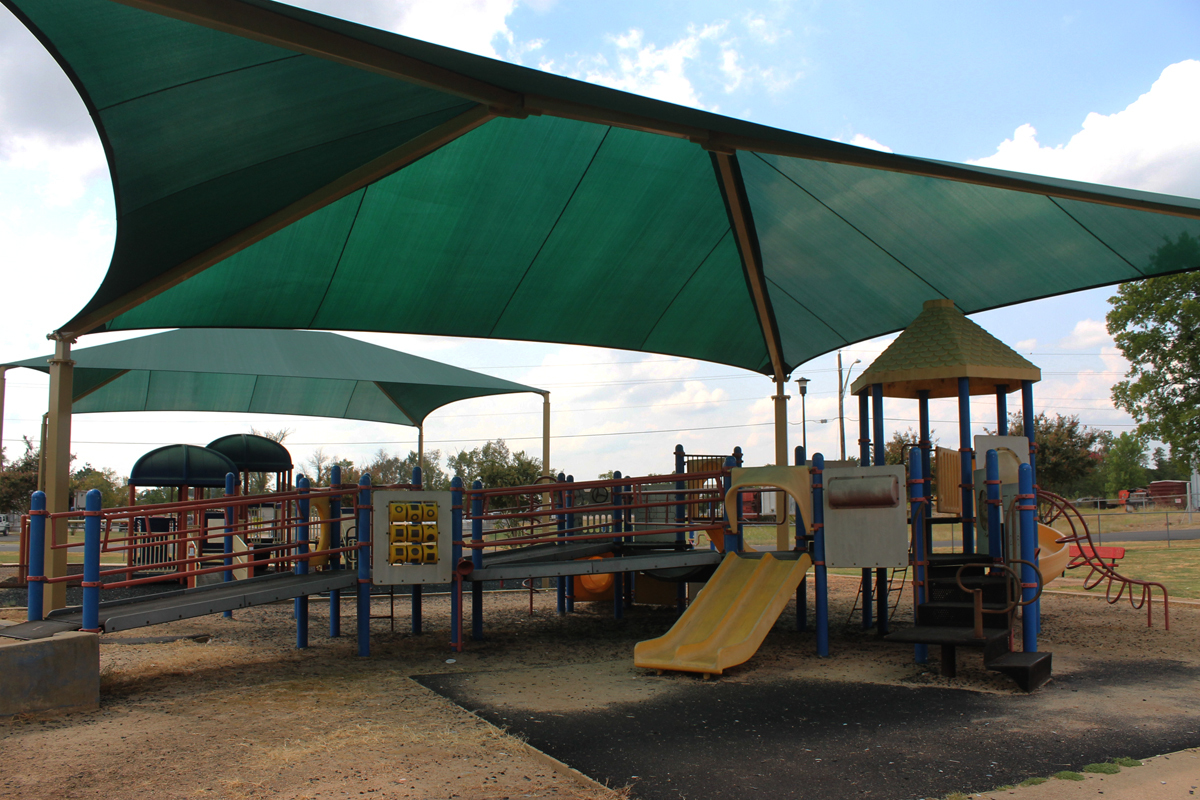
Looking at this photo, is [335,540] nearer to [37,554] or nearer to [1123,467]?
[37,554]

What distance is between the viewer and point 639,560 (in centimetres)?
963

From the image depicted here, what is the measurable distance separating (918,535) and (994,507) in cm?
91

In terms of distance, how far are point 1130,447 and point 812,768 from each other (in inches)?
3961

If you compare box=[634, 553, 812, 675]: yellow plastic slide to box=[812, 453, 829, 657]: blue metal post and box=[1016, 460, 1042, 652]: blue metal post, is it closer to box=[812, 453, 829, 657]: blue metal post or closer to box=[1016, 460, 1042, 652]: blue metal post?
box=[812, 453, 829, 657]: blue metal post

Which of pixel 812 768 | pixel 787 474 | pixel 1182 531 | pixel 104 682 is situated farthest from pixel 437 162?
pixel 1182 531

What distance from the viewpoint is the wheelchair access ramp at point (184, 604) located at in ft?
22.3

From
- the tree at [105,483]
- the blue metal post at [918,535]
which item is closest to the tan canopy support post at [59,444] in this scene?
the blue metal post at [918,535]

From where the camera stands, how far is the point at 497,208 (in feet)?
32.3

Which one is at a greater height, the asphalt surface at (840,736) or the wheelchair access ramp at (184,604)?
the wheelchair access ramp at (184,604)

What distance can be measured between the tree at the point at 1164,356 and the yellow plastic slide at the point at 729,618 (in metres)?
27.8

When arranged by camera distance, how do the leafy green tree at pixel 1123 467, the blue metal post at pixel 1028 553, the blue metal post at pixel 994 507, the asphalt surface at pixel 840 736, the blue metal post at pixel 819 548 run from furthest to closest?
the leafy green tree at pixel 1123 467
the blue metal post at pixel 819 548
the blue metal post at pixel 994 507
the blue metal post at pixel 1028 553
the asphalt surface at pixel 840 736

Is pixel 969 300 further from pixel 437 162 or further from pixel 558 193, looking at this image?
pixel 437 162

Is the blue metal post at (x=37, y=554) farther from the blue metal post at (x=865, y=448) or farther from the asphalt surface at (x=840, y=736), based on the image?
the blue metal post at (x=865, y=448)

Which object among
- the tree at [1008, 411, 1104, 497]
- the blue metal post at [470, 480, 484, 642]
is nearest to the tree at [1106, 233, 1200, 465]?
the tree at [1008, 411, 1104, 497]
